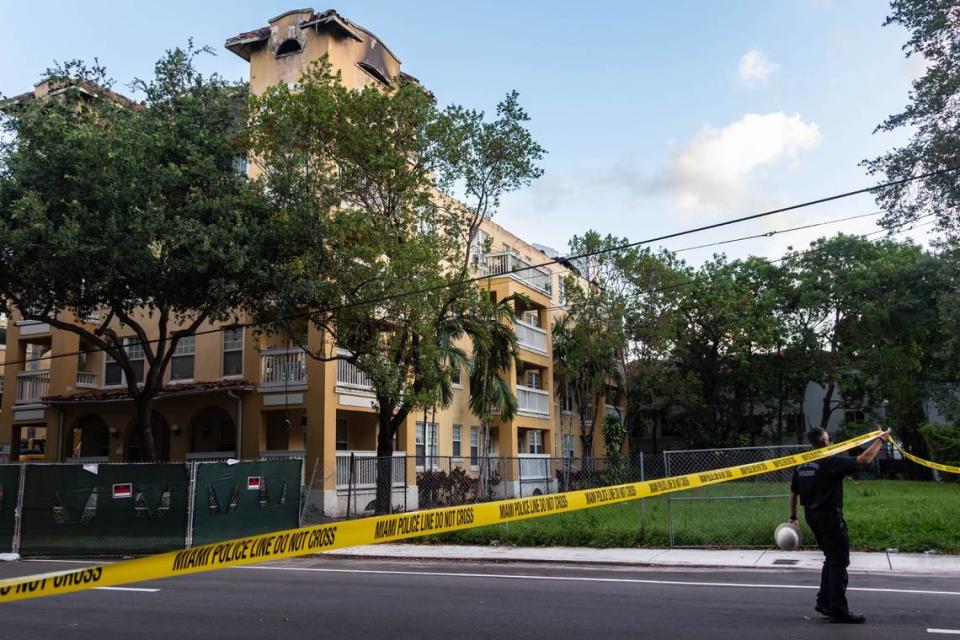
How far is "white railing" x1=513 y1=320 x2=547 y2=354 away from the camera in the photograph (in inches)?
1347

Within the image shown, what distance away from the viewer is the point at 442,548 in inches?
650

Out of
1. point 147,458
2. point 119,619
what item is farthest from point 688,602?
point 147,458

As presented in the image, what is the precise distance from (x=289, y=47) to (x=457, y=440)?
15.4 metres

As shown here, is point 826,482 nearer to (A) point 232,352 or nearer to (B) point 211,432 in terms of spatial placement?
(A) point 232,352

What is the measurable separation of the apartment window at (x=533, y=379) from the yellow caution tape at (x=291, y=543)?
28968 millimetres

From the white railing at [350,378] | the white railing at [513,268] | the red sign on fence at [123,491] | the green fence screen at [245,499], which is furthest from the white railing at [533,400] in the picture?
the red sign on fence at [123,491]

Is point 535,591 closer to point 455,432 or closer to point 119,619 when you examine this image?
point 119,619

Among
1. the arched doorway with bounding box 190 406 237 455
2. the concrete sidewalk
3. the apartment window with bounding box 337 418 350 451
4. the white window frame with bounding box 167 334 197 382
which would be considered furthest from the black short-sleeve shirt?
the arched doorway with bounding box 190 406 237 455

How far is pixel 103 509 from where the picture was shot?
16.7 metres

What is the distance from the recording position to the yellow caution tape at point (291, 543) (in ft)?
19.9

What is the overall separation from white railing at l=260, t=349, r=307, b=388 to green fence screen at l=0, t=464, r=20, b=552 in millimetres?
9089

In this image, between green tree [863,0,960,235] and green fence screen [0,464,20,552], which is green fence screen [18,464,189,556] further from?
green tree [863,0,960,235]

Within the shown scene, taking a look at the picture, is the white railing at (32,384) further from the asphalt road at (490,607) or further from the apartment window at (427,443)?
the asphalt road at (490,607)

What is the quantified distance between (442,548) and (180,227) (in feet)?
28.7
